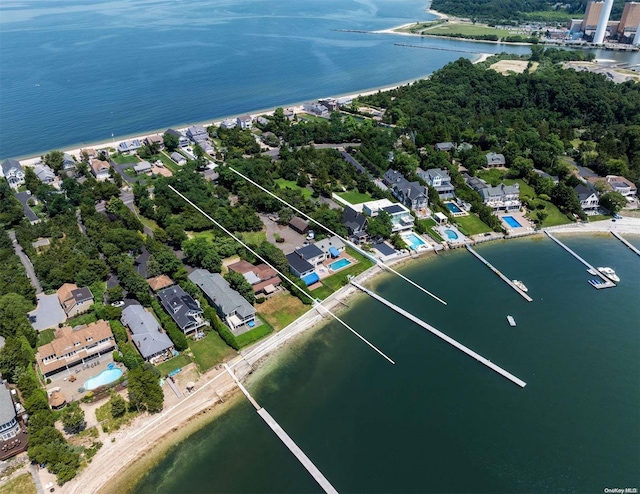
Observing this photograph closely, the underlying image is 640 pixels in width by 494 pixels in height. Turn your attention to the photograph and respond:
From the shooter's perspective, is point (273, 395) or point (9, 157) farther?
point (9, 157)

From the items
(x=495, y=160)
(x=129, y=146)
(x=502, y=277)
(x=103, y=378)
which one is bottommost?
(x=502, y=277)

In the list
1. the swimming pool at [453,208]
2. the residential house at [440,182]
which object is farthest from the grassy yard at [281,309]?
the residential house at [440,182]

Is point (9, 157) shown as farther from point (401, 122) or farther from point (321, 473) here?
point (321, 473)

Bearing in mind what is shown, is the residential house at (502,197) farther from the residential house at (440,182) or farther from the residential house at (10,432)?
the residential house at (10,432)

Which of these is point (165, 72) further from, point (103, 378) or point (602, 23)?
point (602, 23)

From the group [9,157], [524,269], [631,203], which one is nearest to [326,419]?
[524,269]

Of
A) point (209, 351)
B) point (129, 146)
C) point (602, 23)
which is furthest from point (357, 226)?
point (602, 23)
